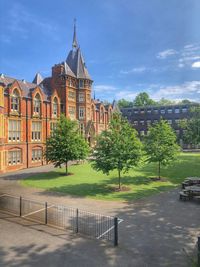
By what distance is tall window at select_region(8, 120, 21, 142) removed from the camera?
35453 mm

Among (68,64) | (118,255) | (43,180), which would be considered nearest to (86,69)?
(68,64)

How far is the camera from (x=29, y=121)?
1532 inches

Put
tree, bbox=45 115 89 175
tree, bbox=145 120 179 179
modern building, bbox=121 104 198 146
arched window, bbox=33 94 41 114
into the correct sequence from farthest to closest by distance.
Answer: modern building, bbox=121 104 198 146 → arched window, bbox=33 94 41 114 → tree, bbox=45 115 89 175 → tree, bbox=145 120 179 179

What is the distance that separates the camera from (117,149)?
847 inches

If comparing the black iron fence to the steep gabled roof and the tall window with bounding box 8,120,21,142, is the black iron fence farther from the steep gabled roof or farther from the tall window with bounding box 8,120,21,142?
the steep gabled roof

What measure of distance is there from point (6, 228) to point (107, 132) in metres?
A: 12.6

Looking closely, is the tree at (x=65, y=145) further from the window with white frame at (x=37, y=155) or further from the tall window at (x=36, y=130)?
the tall window at (x=36, y=130)

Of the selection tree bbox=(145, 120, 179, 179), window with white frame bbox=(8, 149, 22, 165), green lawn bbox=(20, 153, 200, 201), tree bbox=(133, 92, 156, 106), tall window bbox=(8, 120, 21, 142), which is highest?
tree bbox=(133, 92, 156, 106)

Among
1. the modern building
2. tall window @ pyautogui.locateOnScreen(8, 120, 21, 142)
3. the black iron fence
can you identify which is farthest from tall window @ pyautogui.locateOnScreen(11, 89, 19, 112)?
the modern building

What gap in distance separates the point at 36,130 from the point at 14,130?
4851 millimetres

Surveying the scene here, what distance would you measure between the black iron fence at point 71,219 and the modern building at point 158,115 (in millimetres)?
76158

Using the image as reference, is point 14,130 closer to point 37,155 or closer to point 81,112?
point 37,155

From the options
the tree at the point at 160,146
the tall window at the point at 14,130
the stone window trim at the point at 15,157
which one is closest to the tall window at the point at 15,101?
the tall window at the point at 14,130

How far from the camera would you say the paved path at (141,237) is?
9.59 meters
